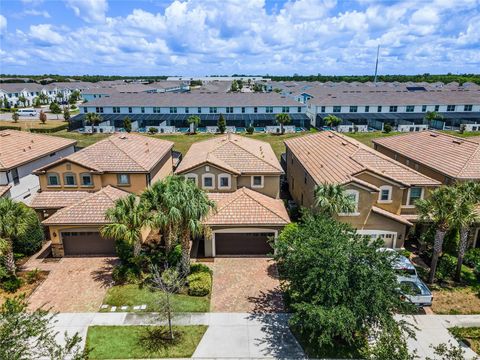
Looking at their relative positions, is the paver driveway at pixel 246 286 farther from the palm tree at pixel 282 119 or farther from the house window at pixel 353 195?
the palm tree at pixel 282 119

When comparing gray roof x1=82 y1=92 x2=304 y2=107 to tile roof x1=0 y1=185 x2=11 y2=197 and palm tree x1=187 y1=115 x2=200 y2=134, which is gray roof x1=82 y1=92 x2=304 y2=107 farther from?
tile roof x1=0 y1=185 x2=11 y2=197

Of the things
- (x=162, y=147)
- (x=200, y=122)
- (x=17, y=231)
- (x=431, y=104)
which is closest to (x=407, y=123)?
(x=431, y=104)

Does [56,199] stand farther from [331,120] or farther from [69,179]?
[331,120]

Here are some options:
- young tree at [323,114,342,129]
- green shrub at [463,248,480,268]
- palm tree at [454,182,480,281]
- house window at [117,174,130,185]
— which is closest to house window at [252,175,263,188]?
house window at [117,174,130,185]

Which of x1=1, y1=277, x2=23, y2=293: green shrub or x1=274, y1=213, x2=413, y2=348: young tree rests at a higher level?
x1=274, y1=213, x2=413, y2=348: young tree


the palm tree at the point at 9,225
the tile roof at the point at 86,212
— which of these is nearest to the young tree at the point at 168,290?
the tile roof at the point at 86,212

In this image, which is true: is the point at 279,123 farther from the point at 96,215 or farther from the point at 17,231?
the point at 17,231

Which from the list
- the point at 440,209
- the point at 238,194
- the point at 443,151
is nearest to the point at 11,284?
the point at 238,194
